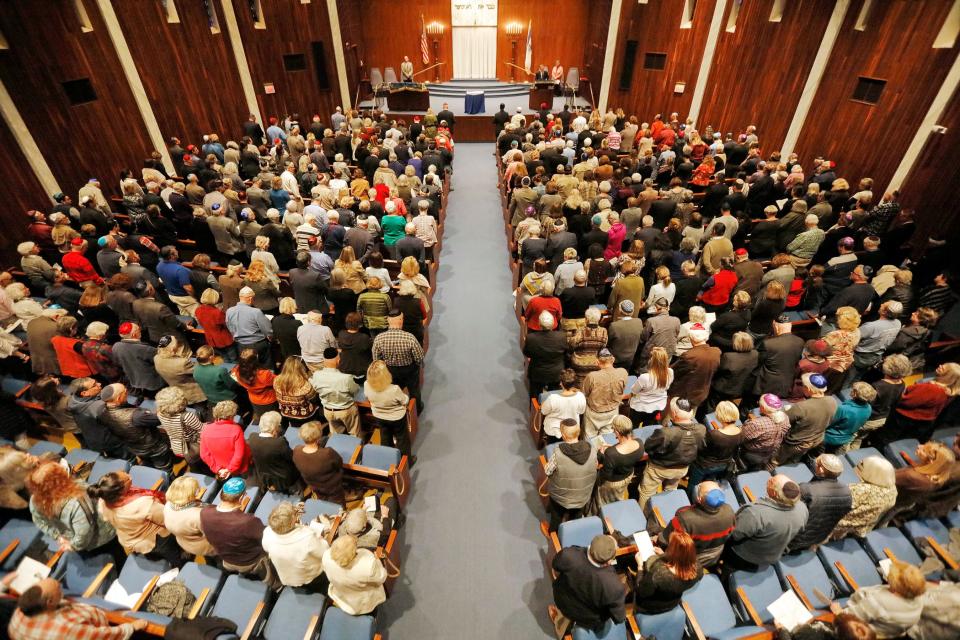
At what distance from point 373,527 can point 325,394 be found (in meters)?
1.40

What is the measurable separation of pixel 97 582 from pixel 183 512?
0.77 m

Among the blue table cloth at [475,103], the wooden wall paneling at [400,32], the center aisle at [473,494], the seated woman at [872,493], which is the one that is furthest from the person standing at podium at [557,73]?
the seated woman at [872,493]

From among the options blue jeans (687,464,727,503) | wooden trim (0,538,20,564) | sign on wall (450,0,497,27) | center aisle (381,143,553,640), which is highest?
sign on wall (450,0,497,27)

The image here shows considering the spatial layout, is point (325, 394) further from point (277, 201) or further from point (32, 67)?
point (32, 67)

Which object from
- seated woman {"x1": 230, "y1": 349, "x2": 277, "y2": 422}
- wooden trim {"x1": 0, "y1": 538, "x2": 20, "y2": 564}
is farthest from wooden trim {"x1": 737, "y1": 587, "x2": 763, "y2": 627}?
wooden trim {"x1": 0, "y1": 538, "x2": 20, "y2": 564}

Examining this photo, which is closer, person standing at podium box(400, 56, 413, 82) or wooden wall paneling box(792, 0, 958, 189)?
wooden wall paneling box(792, 0, 958, 189)

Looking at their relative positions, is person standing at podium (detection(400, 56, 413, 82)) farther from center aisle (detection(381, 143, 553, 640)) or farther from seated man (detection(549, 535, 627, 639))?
seated man (detection(549, 535, 627, 639))

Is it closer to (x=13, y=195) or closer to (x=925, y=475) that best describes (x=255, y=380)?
(x=925, y=475)

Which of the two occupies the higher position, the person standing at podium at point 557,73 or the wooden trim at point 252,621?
the person standing at podium at point 557,73

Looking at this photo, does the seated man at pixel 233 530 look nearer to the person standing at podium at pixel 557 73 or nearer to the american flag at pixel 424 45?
the american flag at pixel 424 45

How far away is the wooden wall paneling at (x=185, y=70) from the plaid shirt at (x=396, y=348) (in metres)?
9.97

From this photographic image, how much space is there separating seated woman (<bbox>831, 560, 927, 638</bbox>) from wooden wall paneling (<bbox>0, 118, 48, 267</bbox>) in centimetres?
1145

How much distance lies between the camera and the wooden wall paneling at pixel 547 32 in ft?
59.4

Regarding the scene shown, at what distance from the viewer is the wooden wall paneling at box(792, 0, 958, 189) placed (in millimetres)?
7566
